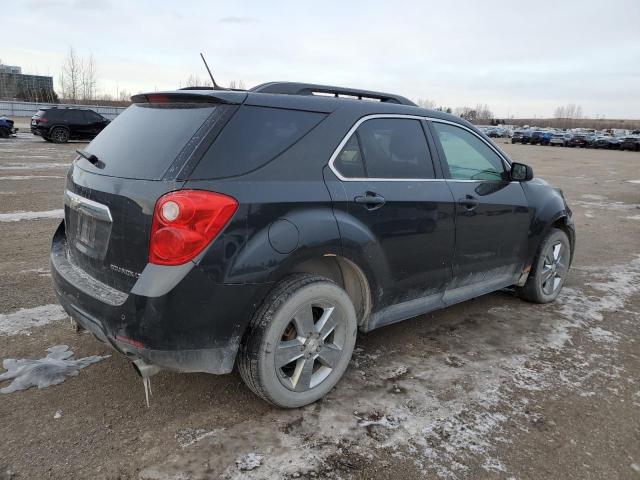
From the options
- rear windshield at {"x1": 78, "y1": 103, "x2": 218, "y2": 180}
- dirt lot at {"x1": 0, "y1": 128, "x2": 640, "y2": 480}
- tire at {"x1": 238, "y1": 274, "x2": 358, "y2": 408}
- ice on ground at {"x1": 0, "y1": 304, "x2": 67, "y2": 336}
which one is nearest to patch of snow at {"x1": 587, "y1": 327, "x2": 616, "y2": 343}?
dirt lot at {"x1": 0, "y1": 128, "x2": 640, "y2": 480}

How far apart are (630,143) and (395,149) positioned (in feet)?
178

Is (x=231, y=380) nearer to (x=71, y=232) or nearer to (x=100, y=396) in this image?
(x=100, y=396)

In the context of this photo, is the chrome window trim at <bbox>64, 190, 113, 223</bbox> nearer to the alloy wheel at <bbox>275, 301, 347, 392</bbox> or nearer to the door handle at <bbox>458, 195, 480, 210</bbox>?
the alloy wheel at <bbox>275, 301, 347, 392</bbox>

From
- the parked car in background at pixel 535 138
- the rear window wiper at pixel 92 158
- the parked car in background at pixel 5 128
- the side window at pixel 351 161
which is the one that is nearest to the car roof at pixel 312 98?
the side window at pixel 351 161

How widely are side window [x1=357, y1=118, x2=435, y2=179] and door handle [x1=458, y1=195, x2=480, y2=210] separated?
317mm

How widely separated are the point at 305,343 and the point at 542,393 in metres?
1.61

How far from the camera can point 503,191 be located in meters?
4.17

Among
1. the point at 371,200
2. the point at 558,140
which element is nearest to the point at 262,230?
the point at 371,200

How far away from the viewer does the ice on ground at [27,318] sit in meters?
3.76

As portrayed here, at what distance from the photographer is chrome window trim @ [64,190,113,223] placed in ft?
8.70

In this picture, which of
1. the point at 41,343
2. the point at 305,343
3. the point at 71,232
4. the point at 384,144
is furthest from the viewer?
the point at 41,343

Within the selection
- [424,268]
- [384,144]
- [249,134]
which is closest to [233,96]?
[249,134]

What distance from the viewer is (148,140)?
2783 mm

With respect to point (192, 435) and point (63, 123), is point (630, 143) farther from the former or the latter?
point (192, 435)
